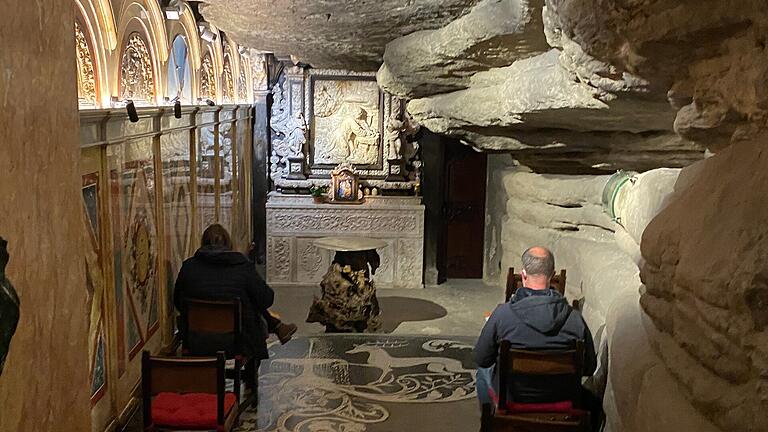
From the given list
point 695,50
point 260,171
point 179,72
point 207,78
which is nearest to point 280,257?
point 260,171

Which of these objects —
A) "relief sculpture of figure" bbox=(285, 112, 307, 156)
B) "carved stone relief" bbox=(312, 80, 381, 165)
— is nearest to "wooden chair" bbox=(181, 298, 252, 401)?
"relief sculpture of figure" bbox=(285, 112, 307, 156)

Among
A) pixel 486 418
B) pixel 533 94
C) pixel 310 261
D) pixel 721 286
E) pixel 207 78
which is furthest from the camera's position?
pixel 310 261

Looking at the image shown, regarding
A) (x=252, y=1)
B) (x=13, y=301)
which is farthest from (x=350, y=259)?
(x=13, y=301)

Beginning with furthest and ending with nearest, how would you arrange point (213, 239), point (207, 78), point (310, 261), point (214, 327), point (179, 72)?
point (310, 261) → point (207, 78) → point (179, 72) → point (213, 239) → point (214, 327)

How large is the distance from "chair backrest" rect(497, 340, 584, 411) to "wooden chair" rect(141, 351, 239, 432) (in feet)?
4.45

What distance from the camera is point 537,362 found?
3.52 m

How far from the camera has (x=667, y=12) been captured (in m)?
1.69

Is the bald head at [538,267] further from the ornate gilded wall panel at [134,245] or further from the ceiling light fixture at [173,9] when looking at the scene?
the ceiling light fixture at [173,9]

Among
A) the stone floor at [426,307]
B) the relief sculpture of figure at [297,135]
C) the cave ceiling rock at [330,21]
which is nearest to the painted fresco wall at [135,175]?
the cave ceiling rock at [330,21]

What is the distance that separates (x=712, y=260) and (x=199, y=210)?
5.90 metres

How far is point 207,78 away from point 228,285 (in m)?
4.08

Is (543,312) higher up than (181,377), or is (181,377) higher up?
(543,312)

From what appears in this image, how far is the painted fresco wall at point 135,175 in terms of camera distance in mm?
4137

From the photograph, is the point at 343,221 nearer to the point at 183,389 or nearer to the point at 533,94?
the point at 533,94
